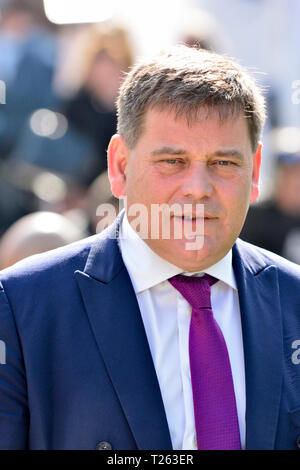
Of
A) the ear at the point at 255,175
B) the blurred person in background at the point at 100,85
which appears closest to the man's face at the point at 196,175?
the ear at the point at 255,175

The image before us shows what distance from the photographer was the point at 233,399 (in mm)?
2336

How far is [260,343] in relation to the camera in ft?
7.98

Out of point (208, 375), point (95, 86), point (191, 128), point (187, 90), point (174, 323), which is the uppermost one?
point (95, 86)

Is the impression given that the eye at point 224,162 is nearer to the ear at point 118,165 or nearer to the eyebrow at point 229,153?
the eyebrow at point 229,153

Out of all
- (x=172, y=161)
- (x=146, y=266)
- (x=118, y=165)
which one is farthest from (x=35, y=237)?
(x=172, y=161)

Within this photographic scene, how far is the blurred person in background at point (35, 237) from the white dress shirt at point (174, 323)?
4.37 feet

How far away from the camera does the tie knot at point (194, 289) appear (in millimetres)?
2436

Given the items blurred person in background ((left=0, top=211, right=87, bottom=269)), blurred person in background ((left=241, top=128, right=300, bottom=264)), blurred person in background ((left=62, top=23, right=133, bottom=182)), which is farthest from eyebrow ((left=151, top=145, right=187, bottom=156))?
blurred person in background ((left=62, top=23, right=133, bottom=182))

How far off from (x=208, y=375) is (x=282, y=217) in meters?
3.02

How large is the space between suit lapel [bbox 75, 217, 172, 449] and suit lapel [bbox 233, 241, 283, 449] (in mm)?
261

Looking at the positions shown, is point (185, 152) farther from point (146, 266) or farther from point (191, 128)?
point (146, 266)

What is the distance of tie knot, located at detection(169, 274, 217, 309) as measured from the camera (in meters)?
2.44

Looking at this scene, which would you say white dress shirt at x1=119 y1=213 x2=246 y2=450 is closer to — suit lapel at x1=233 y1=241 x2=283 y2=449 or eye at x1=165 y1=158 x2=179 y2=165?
suit lapel at x1=233 y1=241 x2=283 y2=449
